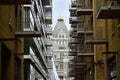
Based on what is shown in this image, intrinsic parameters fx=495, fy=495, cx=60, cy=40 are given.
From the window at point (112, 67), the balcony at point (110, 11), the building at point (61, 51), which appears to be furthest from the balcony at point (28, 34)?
the building at point (61, 51)

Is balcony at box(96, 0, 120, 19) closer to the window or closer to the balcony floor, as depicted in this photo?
the balcony floor

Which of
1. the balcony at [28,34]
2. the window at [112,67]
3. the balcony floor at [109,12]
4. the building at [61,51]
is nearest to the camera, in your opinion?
the balcony floor at [109,12]

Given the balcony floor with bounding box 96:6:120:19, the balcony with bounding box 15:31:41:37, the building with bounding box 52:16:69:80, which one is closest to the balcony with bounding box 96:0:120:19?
the balcony floor with bounding box 96:6:120:19

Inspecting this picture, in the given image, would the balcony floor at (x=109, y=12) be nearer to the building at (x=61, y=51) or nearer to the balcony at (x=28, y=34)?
the balcony at (x=28, y=34)

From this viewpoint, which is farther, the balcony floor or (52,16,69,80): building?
(52,16,69,80): building

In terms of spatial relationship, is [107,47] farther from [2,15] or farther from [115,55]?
[2,15]

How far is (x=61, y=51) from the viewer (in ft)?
542

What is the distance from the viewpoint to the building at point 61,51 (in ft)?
527

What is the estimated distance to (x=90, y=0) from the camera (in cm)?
3944

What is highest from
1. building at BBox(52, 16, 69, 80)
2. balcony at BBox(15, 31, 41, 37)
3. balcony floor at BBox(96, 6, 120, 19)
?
balcony floor at BBox(96, 6, 120, 19)

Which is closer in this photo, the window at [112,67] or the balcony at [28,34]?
the balcony at [28,34]

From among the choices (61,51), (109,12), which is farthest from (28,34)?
(61,51)

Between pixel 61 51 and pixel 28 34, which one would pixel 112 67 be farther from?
pixel 61 51

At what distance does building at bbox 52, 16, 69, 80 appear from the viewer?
160 m
